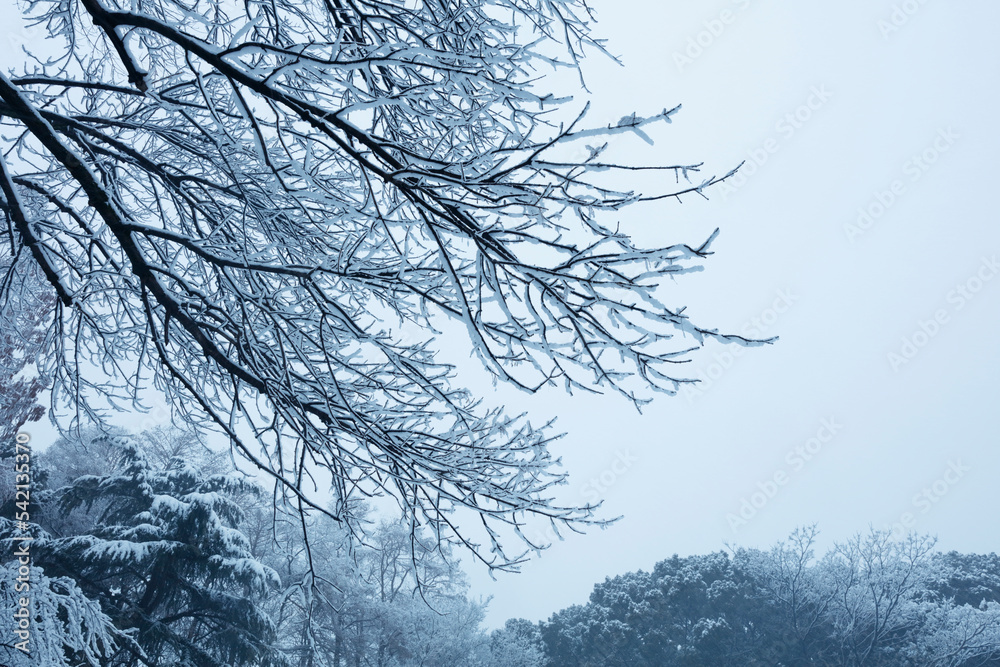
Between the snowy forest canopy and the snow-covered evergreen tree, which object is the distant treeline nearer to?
the snowy forest canopy

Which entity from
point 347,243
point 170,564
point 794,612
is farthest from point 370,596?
point 347,243

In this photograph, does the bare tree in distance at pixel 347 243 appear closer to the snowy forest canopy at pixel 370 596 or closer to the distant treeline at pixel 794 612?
the snowy forest canopy at pixel 370 596

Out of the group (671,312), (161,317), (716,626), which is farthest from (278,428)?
(716,626)

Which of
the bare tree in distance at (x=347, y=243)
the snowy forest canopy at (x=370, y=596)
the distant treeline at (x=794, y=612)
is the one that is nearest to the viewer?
the bare tree in distance at (x=347, y=243)

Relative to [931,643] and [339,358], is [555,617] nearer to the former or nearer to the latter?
[931,643]

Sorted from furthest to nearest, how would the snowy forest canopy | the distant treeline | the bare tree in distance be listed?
1. the distant treeline
2. the snowy forest canopy
3. the bare tree in distance

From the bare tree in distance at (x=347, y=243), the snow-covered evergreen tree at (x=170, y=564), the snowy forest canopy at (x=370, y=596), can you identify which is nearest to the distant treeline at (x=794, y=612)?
the snowy forest canopy at (x=370, y=596)

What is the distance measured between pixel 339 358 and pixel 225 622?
29.9ft

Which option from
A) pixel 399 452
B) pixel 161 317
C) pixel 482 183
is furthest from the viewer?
pixel 161 317

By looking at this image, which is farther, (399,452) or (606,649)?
(606,649)

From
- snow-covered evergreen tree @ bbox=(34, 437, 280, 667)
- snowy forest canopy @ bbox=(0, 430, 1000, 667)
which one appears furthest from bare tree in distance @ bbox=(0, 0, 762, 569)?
snow-covered evergreen tree @ bbox=(34, 437, 280, 667)

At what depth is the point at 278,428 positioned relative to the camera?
Result: 2.66m

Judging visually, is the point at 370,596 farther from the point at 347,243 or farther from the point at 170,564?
the point at 347,243

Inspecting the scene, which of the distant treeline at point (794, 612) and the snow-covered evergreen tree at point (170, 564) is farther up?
the distant treeline at point (794, 612)
